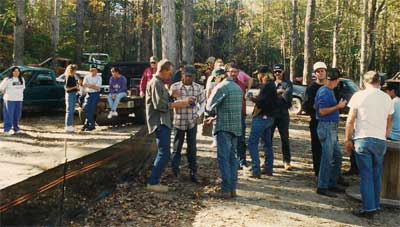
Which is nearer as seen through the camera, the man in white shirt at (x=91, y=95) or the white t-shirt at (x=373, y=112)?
the white t-shirt at (x=373, y=112)

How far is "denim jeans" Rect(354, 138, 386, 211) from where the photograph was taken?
634 centimetres

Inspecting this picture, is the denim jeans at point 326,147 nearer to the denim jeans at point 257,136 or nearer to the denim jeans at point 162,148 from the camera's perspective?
the denim jeans at point 257,136

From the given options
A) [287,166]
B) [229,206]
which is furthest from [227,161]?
[287,166]

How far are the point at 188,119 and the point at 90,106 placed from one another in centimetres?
607

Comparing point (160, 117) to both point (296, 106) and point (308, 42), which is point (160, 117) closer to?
point (308, 42)

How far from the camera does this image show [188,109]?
763 cm

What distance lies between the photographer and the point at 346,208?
6707 mm

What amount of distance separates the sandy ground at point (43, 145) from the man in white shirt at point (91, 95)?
365 millimetres

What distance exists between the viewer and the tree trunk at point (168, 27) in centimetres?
1333

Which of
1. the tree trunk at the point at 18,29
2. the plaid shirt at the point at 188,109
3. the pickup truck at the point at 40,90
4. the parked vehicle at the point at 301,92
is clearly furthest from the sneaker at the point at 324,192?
the tree trunk at the point at 18,29

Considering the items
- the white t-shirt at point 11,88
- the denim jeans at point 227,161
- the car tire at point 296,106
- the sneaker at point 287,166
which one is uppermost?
the white t-shirt at point 11,88

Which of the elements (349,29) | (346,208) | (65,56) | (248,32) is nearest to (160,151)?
(346,208)

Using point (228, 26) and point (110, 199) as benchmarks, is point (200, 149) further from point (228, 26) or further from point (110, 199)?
point (228, 26)

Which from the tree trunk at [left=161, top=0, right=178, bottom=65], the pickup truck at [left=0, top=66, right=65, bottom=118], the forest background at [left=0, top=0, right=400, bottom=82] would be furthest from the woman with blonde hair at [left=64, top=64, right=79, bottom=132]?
the forest background at [left=0, top=0, right=400, bottom=82]
